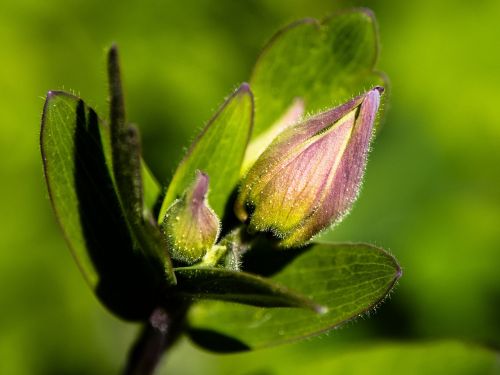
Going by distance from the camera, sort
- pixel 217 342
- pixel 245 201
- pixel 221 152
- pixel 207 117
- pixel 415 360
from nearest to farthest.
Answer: pixel 245 201, pixel 221 152, pixel 217 342, pixel 415 360, pixel 207 117

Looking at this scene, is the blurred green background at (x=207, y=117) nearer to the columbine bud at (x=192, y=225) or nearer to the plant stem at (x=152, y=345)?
the plant stem at (x=152, y=345)

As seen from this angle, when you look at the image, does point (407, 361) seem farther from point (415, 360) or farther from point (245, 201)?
point (245, 201)

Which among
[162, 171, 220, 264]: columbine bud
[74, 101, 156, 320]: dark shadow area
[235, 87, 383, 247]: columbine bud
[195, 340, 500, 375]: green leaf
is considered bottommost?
[195, 340, 500, 375]: green leaf

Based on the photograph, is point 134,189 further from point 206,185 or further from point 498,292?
point 498,292

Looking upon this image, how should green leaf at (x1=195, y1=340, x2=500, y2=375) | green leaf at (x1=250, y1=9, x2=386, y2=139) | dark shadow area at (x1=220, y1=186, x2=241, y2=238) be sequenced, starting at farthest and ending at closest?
green leaf at (x1=195, y1=340, x2=500, y2=375) < green leaf at (x1=250, y1=9, x2=386, y2=139) < dark shadow area at (x1=220, y1=186, x2=241, y2=238)

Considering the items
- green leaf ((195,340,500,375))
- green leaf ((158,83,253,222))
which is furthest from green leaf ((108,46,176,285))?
green leaf ((195,340,500,375))

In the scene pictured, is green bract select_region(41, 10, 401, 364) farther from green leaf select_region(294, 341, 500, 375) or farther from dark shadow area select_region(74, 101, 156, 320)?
green leaf select_region(294, 341, 500, 375)

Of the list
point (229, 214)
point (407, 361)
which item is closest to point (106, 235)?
point (229, 214)

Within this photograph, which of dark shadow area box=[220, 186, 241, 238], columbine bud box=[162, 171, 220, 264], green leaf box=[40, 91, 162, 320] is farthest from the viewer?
dark shadow area box=[220, 186, 241, 238]

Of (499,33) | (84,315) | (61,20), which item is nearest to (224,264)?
(84,315)
